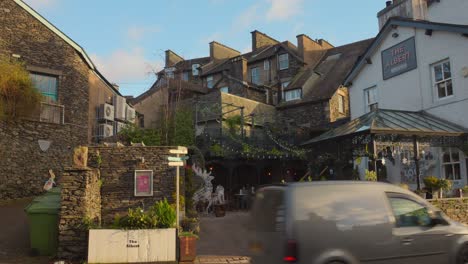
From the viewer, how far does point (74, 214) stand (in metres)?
11.3

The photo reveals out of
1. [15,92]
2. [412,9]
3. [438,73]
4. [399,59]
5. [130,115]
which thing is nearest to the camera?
[438,73]

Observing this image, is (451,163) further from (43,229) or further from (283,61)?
(283,61)

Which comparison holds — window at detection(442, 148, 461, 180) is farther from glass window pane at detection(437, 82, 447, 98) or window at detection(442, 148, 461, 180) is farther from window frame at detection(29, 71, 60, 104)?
window frame at detection(29, 71, 60, 104)

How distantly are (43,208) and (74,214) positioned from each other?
1136 millimetres

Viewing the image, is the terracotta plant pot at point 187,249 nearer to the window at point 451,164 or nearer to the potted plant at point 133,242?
the potted plant at point 133,242

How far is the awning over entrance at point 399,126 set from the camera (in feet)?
46.5

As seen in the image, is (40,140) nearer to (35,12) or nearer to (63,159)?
(63,159)

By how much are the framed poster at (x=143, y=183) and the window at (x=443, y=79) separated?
11931mm

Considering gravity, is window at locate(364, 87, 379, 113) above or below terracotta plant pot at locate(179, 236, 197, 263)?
above

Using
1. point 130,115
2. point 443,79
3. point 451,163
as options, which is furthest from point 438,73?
point 130,115

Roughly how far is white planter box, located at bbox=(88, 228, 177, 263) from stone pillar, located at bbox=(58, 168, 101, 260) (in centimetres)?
49

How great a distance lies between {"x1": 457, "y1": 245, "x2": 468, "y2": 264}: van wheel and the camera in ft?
23.7

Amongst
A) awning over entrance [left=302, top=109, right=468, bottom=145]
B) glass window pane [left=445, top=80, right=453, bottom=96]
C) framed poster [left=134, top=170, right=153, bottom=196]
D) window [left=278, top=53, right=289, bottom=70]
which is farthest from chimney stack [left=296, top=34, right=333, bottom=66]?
framed poster [left=134, top=170, right=153, bottom=196]

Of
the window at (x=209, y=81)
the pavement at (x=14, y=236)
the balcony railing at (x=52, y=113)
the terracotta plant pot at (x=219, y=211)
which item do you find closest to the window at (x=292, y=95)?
the window at (x=209, y=81)
